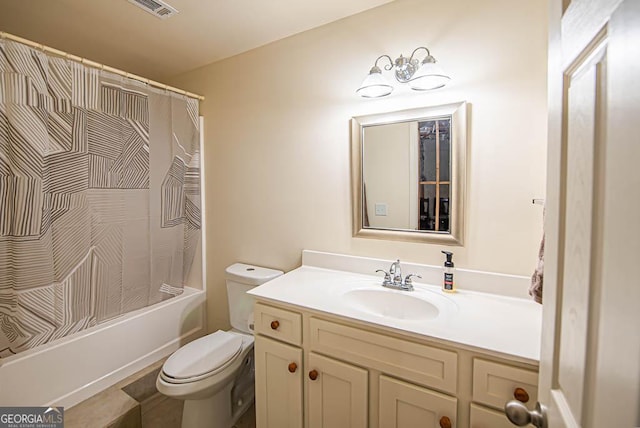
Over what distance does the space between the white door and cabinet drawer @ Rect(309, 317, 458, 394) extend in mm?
365

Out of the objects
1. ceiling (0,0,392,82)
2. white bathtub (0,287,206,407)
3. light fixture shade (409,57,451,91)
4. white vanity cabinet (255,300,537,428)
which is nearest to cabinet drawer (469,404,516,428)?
white vanity cabinet (255,300,537,428)

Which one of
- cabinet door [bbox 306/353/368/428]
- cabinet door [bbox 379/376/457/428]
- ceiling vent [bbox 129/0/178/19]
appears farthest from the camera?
ceiling vent [bbox 129/0/178/19]

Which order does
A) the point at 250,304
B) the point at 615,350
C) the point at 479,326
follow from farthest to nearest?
the point at 250,304
the point at 479,326
the point at 615,350

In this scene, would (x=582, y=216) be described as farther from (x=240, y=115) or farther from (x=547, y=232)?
(x=240, y=115)

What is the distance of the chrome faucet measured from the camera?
143cm

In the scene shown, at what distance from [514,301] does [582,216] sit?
961 mm

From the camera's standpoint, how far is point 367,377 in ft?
3.66

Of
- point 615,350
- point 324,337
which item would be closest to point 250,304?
point 324,337

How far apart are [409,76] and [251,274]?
1.47 meters

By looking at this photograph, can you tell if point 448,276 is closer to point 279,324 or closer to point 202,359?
point 279,324

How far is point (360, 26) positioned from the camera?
1595 mm

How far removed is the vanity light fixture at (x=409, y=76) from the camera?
134cm

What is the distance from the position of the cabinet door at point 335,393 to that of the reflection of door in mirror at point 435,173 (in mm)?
780

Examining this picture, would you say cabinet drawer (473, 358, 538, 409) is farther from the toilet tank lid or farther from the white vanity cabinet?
the toilet tank lid
